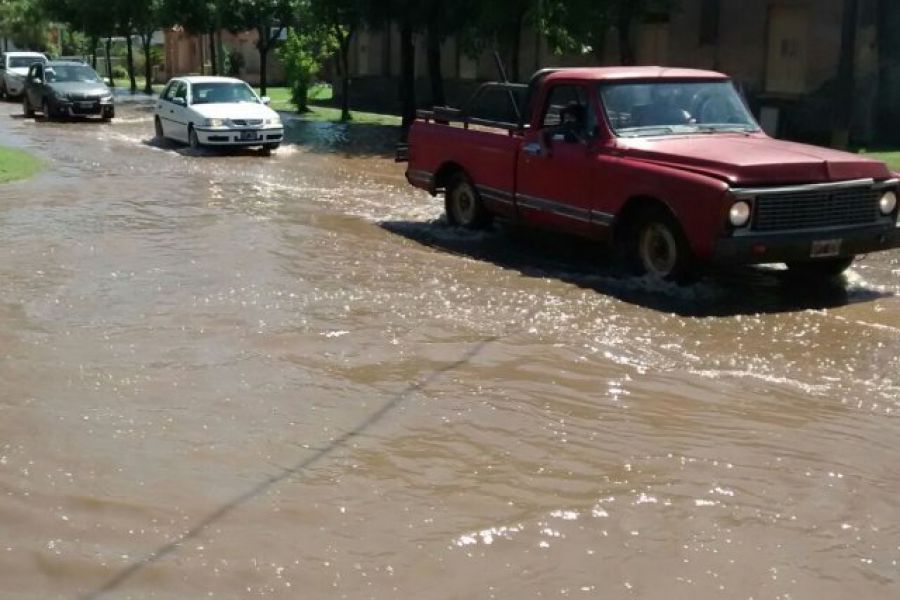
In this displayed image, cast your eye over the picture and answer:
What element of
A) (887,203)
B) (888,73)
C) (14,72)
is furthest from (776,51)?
(14,72)

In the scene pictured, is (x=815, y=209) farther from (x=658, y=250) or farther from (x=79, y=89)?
(x=79, y=89)

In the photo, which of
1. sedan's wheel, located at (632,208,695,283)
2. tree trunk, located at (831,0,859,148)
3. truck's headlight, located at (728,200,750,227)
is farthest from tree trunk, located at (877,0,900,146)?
truck's headlight, located at (728,200,750,227)

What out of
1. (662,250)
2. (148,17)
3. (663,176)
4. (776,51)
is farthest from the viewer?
(148,17)

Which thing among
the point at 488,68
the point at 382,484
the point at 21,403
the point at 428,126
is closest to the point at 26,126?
the point at 488,68

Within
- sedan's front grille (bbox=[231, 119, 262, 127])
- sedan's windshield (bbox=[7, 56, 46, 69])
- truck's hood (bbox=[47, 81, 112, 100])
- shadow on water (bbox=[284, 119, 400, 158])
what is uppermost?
sedan's windshield (bbox=[7, 56, 46, 69])

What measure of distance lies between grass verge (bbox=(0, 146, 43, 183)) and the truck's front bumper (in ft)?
37.8

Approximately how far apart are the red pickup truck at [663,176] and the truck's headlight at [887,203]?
0.04 feet

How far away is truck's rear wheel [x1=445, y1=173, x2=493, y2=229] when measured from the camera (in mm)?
12883

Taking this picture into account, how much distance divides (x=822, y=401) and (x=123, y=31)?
45.5 meters

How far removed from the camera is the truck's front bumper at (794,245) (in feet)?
30.1

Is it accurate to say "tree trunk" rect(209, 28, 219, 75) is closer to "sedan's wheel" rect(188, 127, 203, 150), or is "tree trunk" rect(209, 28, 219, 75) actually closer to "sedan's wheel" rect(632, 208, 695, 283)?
"sedan's wheel" rect(188, 127, 203, 150)

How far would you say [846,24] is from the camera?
18.9 m

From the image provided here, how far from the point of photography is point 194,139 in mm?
23094

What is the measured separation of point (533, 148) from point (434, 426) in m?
5.27
